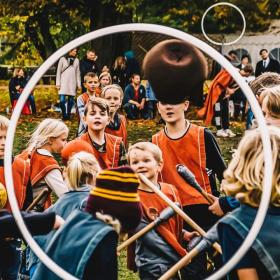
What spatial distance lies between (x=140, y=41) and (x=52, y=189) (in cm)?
2720

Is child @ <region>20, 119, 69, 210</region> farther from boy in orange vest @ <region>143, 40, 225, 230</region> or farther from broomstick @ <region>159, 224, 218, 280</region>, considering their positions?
broomstick @ <region>159, 224, 218, 280</region>

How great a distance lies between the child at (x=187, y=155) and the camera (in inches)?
251

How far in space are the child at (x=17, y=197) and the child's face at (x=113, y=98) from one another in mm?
2145

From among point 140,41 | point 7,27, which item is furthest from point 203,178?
point 7,27

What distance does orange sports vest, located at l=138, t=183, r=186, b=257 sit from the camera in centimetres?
573

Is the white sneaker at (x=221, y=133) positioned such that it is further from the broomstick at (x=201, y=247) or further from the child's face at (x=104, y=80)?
the broomstick at (x=201, y=247)

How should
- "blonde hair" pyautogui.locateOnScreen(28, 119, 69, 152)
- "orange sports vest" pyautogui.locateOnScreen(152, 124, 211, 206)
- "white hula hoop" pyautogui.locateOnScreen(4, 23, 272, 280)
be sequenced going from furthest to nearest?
1. "blonde hair" pyautogui.locateOnScreen(28, 119, 69, 152)
2. "orange sports vest" pyautogui.locateOnScreen(152, 124, 211, 206)
3. "white hula hoop" pyautogui.locateOnScreen(4, 23, 272, 280)

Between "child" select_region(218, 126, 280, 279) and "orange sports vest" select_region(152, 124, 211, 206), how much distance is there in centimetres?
191

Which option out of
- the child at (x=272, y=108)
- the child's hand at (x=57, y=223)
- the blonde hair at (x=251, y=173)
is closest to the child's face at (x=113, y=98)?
the child at (x=272, y=108)

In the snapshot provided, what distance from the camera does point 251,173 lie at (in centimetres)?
437

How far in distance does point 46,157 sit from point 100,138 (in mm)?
711

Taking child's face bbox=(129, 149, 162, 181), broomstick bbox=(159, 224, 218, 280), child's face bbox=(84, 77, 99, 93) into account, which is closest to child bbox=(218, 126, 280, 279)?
broomstick bbox=(159, 224, 218, 280)

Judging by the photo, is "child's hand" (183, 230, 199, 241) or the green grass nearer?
"child's hand" (183, 230, 199, 241)

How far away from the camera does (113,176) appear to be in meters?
4.71
